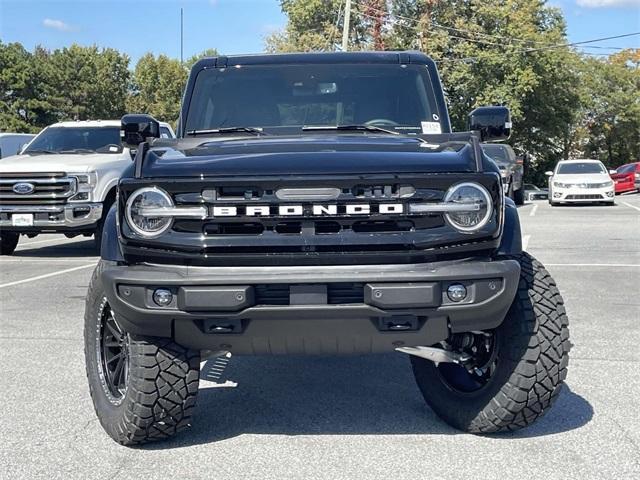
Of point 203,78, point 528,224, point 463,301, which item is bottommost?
point 528,224

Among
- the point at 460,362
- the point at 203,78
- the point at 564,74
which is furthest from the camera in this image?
the point at 564,74

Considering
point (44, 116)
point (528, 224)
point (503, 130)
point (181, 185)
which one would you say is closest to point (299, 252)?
point (181, 185)

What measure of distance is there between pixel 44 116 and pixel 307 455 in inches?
2444

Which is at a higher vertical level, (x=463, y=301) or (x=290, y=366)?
(x=463, y=301)

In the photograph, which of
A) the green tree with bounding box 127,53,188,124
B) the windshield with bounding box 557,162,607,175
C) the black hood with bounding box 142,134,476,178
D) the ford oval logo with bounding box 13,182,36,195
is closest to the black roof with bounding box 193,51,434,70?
the black hood with bounding box 142,134,476,178

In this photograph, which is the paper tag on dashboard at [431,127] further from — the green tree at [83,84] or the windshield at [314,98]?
the green tree at [83,84]

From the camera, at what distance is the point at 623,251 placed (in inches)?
504

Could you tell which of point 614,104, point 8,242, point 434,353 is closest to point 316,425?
point 434,353

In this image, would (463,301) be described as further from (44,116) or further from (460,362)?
(44,116)

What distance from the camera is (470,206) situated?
3709 millimetres

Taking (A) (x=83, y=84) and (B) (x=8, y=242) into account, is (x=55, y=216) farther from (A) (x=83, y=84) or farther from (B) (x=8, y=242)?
(A) (x=83, y=84)

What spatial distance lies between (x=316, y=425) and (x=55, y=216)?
8.55 metres

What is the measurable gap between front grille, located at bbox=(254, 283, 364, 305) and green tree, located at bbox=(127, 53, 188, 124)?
65578 millimetres

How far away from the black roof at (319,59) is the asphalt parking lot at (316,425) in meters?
1.98
